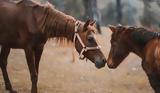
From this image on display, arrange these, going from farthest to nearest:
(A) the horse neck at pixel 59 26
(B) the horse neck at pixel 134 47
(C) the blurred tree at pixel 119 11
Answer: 1. (C) the blurred tree at pixel 119 11
2. (A) the horse neck at pixel 59 26
3. (B) the horse neck at pixel 134 47

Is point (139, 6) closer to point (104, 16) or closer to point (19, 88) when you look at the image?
point (104, 16)

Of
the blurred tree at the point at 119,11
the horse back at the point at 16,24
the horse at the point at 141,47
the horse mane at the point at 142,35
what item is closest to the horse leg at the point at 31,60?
the horse back at the point at 16,24

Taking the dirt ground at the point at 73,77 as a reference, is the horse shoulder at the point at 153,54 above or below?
above

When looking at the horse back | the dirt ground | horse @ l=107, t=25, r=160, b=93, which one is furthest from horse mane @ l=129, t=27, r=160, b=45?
the dirt ground

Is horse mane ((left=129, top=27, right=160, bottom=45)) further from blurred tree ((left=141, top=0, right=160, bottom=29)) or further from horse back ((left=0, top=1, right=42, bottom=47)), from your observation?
blurred tree ((left=141, top=0, right=160, bottom=29))

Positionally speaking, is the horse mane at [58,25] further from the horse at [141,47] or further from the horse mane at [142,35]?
the horse mane at [142,35]

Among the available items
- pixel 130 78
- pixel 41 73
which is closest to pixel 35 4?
pixel 41 73

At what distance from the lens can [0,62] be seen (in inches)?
456

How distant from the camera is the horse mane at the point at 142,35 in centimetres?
963

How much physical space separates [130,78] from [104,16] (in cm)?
2478

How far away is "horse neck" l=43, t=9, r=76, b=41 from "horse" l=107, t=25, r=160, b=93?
950mm

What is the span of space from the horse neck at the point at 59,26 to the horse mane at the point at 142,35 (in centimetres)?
135

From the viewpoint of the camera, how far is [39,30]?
10531mm

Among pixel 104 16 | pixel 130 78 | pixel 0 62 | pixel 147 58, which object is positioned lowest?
pixel 104 16
